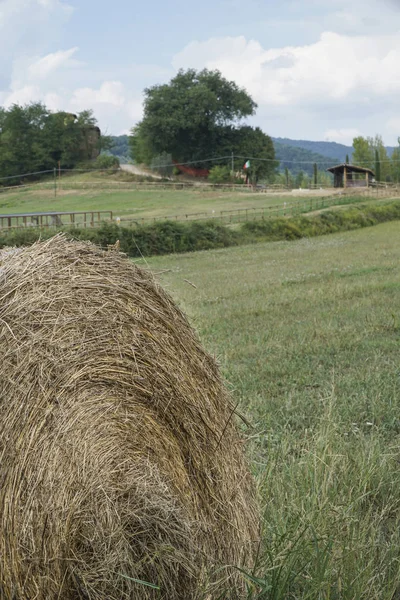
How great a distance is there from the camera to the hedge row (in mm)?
32125

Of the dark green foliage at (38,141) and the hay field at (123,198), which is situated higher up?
the dark green foliage at (38,141)

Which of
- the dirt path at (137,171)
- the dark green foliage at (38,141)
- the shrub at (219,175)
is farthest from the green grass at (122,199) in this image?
the dirt path at (137,171)

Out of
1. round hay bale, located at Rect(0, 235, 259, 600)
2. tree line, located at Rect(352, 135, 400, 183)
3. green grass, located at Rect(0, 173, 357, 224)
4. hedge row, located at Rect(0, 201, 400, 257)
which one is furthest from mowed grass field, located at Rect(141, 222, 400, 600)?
tree line, located at Rect(352, 135, 400, 183)

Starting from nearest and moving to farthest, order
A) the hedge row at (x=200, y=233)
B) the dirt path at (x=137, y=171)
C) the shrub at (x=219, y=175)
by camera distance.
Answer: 1. the hedge row at (x=200, y=233)
2. the shrub at (x=219, y=175)
3. the dirt path at (x=137, y=171)

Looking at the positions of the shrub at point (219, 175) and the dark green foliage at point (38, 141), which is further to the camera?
the shrub at point (219, 175)

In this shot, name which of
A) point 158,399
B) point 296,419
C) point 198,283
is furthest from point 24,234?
point 158,399

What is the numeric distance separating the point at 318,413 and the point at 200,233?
30.6 m

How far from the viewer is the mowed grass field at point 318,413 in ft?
12.6

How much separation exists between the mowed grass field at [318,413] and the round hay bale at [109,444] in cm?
38

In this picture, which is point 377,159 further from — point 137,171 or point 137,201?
point 137,201

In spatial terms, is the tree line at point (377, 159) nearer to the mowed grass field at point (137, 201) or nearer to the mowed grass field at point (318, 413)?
the mowed grass field at point (137, 201)

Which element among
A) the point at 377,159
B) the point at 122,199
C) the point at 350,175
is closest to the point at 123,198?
the point at 122,199

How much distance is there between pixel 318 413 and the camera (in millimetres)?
6883

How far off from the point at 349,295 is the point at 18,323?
12.3 meters
